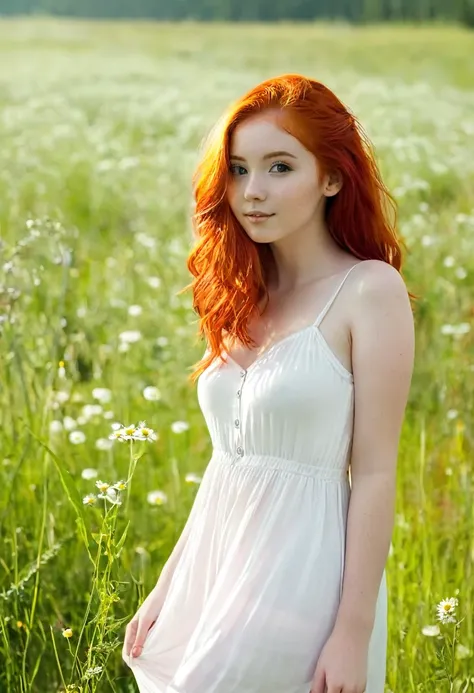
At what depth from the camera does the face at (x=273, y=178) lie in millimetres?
1684

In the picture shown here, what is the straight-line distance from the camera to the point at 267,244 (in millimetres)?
1849

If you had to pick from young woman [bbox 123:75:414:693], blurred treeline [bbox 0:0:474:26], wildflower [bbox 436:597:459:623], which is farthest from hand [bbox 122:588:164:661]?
blurred treeline [bbox 0:0:474:26]

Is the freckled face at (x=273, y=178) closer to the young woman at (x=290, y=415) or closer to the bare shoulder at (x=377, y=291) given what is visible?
the young woman at (x=290, y=415)

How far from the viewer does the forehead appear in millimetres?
1684

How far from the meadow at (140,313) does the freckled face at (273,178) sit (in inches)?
16.6

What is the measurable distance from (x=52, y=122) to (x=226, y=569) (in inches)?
235

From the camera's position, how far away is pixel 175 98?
7598 millimetres

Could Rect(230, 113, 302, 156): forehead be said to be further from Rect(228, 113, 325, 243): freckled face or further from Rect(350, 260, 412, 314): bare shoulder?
Rect(350, 260, 412, 314): bare shoulder

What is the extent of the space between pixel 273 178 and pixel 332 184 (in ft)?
0.40

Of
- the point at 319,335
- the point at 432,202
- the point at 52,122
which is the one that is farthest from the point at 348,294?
the point at 52,122

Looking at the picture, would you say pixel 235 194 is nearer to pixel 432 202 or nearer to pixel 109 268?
pixel 109 268

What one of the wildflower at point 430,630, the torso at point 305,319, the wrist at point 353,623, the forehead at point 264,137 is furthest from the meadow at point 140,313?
the forehead at point 264,137

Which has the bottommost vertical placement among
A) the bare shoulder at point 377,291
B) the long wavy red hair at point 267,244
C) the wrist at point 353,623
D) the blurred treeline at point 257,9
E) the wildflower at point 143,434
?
the wrist at point 353,623

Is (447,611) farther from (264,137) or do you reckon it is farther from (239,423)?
(264,137)
